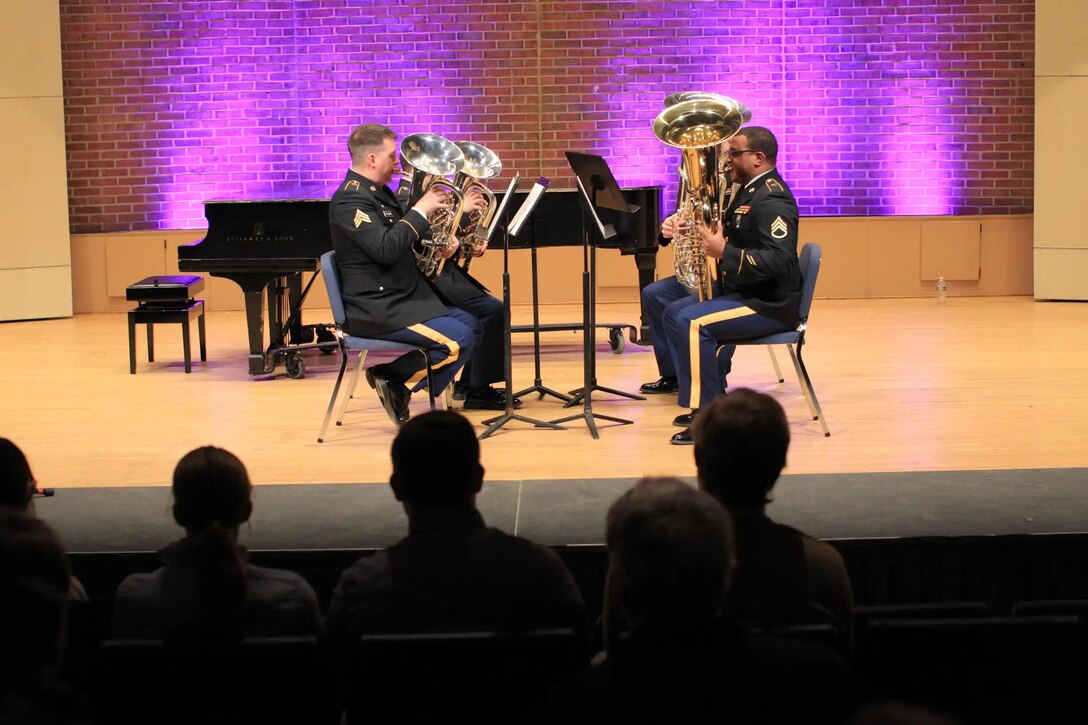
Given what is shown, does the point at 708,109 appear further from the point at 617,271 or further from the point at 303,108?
the point at 303,108

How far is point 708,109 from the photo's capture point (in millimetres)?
5164

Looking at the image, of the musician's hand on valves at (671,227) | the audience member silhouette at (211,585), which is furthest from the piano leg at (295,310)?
the audience member silhouette at (211,585)

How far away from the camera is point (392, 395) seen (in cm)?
551

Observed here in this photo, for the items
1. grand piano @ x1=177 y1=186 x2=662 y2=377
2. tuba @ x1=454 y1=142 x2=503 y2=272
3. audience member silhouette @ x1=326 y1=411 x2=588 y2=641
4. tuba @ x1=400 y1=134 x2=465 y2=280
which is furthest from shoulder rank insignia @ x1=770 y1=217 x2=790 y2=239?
audience member silhouette @ x1=326 y1=411 x2=588 y2=641

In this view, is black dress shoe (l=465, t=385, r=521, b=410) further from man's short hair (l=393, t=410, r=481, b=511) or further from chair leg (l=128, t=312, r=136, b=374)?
man's short hair (l=393, t=410, r=481, b=511)

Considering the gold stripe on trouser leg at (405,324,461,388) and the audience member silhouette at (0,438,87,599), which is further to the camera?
the gold stripe on trouser leg at (405,324,461,388)

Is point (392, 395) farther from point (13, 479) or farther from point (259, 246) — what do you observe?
point (13, 479)

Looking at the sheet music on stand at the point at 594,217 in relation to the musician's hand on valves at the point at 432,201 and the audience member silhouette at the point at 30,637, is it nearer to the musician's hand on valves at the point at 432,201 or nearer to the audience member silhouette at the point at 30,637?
the musician's hand on valves at the point at 432,201

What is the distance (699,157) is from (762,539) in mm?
3182

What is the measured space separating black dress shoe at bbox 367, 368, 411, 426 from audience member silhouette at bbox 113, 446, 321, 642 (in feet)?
10.2

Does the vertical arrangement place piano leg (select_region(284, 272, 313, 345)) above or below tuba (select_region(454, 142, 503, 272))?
below

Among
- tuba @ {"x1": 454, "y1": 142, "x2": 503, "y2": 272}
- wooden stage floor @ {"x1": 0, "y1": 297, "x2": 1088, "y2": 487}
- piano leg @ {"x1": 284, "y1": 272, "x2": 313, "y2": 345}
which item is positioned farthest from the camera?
piano leg @ {"x1": 284, "y1": 272, "x2": 313, "y2": 345}

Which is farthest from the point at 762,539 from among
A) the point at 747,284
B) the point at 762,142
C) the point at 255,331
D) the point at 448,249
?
the point at 255,331

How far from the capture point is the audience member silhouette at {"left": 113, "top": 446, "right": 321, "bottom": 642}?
7.36ft
